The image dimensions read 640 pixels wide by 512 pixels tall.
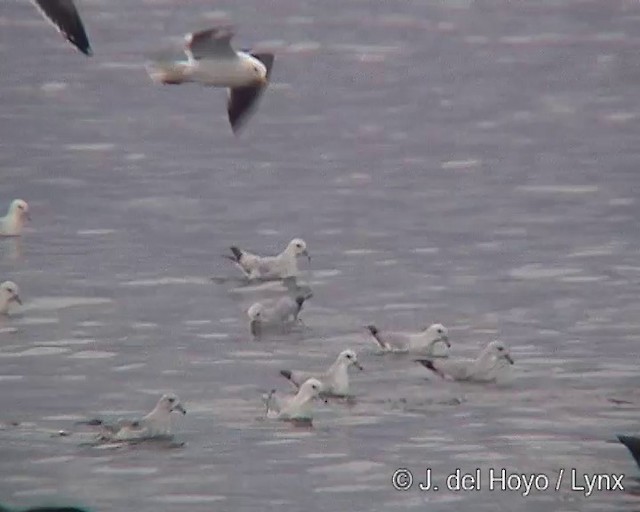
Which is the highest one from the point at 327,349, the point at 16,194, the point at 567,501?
the point at 16,194

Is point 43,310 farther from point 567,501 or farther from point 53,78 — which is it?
point 567,501

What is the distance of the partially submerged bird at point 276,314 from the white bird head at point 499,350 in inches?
19.1

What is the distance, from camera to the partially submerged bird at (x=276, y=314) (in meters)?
5.51

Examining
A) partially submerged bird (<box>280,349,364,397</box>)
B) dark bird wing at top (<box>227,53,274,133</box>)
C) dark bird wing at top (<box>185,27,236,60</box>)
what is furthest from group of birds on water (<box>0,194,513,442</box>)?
dark bird wing at top (<box>185,27,236,60</box>)

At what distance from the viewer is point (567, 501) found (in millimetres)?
5289

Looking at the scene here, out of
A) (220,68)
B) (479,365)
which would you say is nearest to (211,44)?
(220,68)

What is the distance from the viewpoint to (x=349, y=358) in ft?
17.7

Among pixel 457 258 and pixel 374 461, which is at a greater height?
pixel 457 258

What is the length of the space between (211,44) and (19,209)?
2.04 ft

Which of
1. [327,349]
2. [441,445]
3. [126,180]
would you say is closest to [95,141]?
[126,180]

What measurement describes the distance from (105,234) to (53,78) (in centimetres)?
41

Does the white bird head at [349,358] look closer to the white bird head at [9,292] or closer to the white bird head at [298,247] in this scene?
the white bird head at [298,247]

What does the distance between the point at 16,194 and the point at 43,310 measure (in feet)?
0.96

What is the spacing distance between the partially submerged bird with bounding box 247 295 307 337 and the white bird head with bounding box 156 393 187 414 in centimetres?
30
